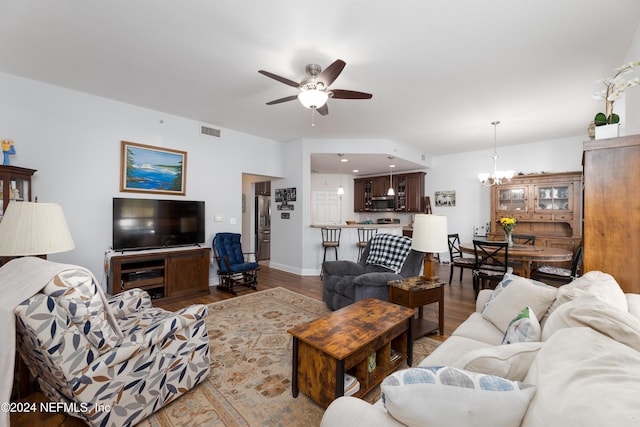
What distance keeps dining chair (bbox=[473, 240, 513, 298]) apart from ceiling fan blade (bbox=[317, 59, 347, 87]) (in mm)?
3078

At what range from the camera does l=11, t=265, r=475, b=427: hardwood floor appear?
1.67m

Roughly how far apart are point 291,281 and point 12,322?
151 inches

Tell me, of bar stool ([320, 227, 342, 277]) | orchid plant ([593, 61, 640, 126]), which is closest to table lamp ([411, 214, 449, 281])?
orchid plant ([593, 61, 640, 126])

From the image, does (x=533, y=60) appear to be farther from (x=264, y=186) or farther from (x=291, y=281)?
(x=264, y=186)

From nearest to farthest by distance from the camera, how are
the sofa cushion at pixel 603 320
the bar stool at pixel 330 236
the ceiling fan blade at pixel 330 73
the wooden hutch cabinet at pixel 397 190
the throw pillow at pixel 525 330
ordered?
the sofa cushion at pixel 603 320
the throw pillow at pixel 525 330
the ceiling fan blade at pixel 330 73
the bar stool at pixel 330 236
the wooden hutch cabinet at pixel 397 190

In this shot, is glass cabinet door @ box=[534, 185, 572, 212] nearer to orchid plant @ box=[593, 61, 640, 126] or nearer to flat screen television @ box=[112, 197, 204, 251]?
orchid plant @ box=[593, 61, 640, 126]

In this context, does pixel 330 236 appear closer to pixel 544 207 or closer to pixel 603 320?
pixel 544 207

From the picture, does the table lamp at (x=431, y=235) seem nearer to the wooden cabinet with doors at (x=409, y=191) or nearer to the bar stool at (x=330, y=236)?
the bar stool at (x=330, y=236)

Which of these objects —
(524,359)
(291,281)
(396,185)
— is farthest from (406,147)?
(524,359)

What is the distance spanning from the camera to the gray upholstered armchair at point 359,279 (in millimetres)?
2957

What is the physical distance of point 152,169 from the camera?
159 inches

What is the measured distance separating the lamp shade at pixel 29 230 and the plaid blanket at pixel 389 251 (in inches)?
130

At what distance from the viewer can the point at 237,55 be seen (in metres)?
2.58

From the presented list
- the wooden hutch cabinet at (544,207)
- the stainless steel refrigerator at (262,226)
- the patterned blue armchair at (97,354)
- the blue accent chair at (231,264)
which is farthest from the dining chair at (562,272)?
the stainless steel refrigerator at (262,226)
